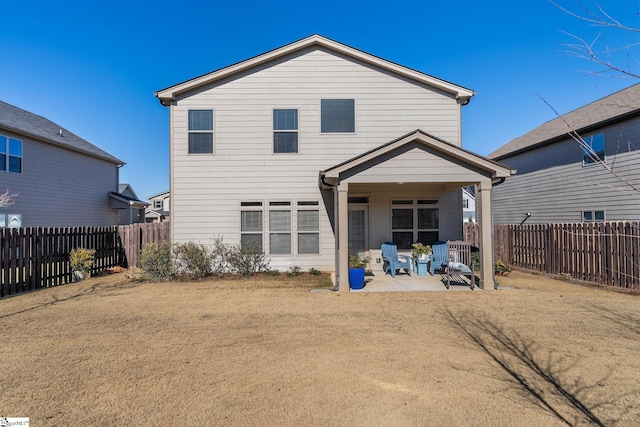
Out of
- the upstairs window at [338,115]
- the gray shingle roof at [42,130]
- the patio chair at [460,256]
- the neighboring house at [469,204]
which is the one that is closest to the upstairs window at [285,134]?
the upstairs window at [338,115]

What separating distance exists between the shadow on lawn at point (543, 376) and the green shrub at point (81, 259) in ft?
34.6

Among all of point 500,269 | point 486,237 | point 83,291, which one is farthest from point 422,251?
point 83,291

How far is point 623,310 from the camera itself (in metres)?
6.13

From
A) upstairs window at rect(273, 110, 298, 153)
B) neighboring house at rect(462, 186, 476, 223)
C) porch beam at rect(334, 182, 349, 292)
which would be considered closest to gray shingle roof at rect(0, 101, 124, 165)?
upstairs window at rect(273, 110, 298, 153)

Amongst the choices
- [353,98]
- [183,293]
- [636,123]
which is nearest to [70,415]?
[183,293]

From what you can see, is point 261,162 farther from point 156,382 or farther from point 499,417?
point 499,417

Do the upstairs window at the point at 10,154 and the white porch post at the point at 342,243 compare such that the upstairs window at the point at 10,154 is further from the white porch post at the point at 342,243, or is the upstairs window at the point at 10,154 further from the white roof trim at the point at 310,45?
the white porch post at the point at 342,243

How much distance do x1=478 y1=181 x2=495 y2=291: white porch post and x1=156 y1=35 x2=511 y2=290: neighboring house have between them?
2.62m

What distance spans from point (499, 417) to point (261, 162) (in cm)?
920

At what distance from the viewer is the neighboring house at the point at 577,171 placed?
1161 cm

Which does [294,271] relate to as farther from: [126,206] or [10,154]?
[126,206]

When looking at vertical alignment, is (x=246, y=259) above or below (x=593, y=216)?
below

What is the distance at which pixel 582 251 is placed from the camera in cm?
882

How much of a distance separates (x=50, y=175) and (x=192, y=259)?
38.3 ft
